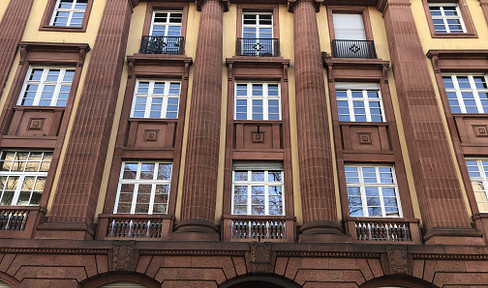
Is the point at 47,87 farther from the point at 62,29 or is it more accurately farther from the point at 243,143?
the point at 243,143

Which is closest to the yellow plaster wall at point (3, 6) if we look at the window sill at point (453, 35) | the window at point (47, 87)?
the window at point (47, 87)

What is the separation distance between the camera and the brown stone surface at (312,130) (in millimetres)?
13461

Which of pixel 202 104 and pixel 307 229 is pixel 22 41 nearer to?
pixel 202 104

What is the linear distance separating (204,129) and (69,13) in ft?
30.8

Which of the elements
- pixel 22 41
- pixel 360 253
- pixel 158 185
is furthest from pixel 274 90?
pixel 22 41

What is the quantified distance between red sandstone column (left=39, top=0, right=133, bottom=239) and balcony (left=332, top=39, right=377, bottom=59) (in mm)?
9276

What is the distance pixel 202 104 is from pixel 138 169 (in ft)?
11.1

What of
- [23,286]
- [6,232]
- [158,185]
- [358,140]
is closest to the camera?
[23,286]

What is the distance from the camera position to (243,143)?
1545cm

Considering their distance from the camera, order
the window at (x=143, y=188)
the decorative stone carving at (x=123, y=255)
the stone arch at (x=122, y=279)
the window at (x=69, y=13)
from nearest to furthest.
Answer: the decorative stone carving at (x=123, y=255) < the stone arch at (x=122, y=279) < the window at (x=143, y=188) < the window at (x=69, y=13)

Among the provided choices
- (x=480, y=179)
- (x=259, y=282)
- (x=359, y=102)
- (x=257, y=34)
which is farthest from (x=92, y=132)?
(x=480, y=179)

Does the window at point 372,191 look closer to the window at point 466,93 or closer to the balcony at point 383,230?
the balcony at point 383,230

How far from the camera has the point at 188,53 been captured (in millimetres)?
17531

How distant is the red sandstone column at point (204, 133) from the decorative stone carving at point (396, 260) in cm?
531
